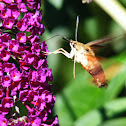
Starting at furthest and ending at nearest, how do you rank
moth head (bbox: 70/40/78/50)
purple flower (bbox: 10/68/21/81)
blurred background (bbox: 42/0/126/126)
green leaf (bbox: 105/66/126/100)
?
green leaf (bbox: 105/66/126/100) → blurred background (bbox: 42/0/126/126) → moth head (bbox: 70/40/78/50) → purple flower (bbox: 10/68/21/81)

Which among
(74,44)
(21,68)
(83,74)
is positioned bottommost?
(21,68)

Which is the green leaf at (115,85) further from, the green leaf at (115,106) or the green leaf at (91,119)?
the green leaf at (91,119)

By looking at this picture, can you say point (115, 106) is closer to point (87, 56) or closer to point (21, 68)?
point (87, 56)

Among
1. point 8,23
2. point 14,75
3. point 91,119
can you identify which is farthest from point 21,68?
point 91,119

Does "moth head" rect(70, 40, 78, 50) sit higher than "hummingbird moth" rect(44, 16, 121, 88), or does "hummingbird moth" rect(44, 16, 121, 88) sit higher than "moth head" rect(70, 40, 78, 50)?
"moth head" rect(70, 40, 78, 50)

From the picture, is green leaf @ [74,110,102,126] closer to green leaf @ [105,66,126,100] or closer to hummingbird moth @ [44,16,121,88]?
green leaf @ [105,66,126,100]

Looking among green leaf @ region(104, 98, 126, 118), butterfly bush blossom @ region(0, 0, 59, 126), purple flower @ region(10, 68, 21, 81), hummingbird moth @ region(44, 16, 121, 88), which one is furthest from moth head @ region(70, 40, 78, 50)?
green leaf @ region(104, 98, 126, 118)

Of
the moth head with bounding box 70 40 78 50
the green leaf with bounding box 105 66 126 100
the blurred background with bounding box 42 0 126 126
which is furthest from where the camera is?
the green leaf with bounding box 105 66 126 100
